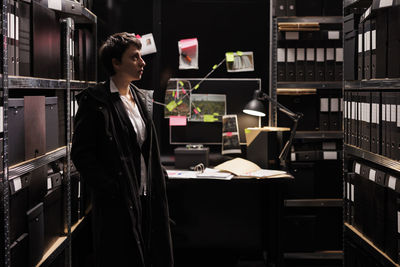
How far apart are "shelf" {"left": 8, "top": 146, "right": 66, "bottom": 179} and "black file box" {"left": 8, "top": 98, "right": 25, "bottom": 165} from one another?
0.03m

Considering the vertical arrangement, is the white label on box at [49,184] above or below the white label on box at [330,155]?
below

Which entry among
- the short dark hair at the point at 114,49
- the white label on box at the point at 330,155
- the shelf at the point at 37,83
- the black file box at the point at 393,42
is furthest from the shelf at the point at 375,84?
the shelf at the point at 37,83

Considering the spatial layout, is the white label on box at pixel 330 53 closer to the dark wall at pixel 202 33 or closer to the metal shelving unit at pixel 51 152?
the dark wall at pixel 202 33

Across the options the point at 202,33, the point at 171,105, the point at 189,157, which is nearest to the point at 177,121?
the point at 171,105

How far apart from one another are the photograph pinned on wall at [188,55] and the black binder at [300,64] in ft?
2.71

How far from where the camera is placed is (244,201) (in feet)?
13.4

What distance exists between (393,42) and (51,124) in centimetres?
187

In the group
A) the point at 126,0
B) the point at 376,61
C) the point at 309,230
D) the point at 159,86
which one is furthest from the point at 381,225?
the point at 126,0

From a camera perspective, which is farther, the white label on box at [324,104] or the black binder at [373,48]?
the white label on box at [324,104]

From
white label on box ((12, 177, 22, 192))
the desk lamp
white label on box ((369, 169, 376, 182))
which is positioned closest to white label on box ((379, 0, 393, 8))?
white label on box ((369, 169, 376, 182))

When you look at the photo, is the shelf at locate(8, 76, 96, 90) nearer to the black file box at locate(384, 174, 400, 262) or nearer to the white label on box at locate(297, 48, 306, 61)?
the white label on box at locate(297, 48, 306, 61)

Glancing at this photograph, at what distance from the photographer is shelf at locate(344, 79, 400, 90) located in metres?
2.33

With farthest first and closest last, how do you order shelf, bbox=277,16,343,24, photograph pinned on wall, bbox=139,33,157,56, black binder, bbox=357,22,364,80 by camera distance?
photograph pinned on wall, bbox=139,33,157,56, shelf, bbox=277,16,343,24, black binder, bbox=357,22,364,80

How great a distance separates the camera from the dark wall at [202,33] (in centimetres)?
397
